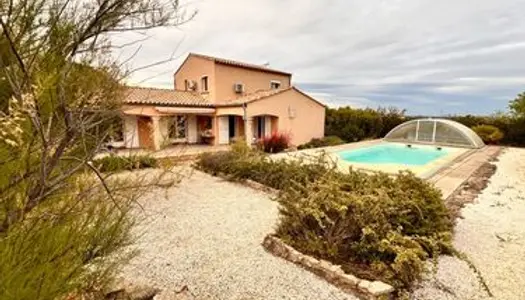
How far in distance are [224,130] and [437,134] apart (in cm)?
2016

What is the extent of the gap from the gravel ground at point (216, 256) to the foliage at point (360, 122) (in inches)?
1030

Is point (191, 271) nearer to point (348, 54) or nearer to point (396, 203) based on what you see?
point (396, 203)

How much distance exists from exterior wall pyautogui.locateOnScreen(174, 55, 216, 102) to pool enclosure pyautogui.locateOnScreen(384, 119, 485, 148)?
1895 cm

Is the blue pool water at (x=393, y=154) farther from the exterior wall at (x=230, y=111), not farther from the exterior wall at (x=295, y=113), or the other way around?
the exterior wall at (x=230, y=111)

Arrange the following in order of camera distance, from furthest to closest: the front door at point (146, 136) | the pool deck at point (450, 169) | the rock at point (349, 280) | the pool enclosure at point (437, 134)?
the pool enclosure at point (437, 134)
the pool deck at point (450, 169)
the rock at point (349, 280)
the front door at point (146, 136)

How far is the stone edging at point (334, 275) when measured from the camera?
548 centimetres

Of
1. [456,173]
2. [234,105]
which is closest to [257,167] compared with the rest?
[456,173]

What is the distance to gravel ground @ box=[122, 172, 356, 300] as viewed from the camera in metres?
5.80

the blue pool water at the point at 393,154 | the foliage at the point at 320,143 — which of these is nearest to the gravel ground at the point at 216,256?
the blue pool water at the point at 393,154

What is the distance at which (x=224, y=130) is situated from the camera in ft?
104

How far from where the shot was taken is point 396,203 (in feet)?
24.1

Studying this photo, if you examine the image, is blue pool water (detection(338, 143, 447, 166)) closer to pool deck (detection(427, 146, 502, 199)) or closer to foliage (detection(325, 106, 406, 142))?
pool deck (detection(427, 146, 502, 199))

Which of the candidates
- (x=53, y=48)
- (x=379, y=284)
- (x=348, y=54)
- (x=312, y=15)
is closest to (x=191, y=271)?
(x=379, y=284)

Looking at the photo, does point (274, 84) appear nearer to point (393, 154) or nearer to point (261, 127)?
point (261, 127)
